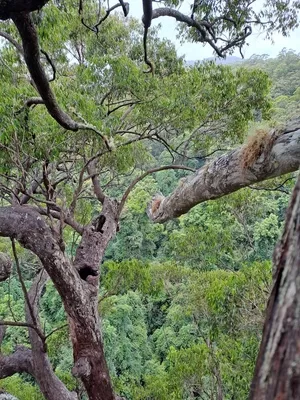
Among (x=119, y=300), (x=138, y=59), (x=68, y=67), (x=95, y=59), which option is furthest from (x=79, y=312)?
(x=119, y=300)

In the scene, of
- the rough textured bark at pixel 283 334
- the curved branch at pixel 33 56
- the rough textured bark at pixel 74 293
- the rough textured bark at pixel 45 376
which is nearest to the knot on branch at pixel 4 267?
the rough textured bark at pixel 45 376

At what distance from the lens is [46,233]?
2.60 meters

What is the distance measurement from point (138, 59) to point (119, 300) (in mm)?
6972

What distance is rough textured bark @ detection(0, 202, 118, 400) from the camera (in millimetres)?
2570

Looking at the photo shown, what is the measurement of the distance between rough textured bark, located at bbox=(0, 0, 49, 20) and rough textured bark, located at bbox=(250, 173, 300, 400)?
125 cm

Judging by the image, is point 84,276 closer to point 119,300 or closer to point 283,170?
point 283,170

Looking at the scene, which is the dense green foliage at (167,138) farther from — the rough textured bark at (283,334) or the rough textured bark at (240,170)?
the rough textured bark at (283,334)

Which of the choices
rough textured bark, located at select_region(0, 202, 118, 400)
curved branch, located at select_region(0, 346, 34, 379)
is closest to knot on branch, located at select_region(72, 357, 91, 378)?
rough textured bark, located at select_region(0, 202, 118, 400)

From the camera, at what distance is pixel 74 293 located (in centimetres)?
270

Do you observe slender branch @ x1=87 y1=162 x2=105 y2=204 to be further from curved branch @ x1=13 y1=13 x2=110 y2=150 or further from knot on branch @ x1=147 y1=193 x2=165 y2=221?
curved branch @ x1=13 y1=13 x2=110 y2=150

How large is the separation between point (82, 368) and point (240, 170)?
1733 mm

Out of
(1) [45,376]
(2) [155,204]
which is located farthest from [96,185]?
(1) [45,376]

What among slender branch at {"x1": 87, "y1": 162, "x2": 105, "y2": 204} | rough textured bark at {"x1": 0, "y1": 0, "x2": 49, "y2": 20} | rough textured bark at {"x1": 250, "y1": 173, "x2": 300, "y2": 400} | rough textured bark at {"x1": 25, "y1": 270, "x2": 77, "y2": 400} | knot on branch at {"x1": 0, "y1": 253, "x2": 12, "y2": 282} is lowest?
rough textured bark at {"x1": 25, "y1": 270, "x2": 77, "y2": 400}

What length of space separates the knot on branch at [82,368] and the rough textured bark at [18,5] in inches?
84.9
